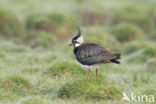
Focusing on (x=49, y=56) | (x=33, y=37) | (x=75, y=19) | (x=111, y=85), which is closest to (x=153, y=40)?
(x=75, y=19)

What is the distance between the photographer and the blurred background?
759 centimetres

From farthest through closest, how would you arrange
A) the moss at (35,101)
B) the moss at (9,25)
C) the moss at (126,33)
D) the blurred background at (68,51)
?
the moss at (126,33) → the moss at (9,25) → the blurred background at (68,51) → the moss at (35,101)

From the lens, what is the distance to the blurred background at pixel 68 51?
299 inches

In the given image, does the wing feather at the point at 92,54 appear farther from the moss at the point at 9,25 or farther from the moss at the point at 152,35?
the moss at the point at 152,35

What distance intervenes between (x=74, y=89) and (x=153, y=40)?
28.3 ft

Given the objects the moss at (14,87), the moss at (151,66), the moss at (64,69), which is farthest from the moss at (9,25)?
the moss at (14,87)

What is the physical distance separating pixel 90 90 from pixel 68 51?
15.5 ft

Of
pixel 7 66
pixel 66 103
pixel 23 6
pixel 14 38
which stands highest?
pixel 23 6

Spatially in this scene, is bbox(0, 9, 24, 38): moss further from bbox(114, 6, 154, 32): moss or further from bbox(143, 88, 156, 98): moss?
bbox(143, 88, 156, 98): moss

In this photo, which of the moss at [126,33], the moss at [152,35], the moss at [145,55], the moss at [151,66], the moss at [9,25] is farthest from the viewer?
the moss at [152,35]

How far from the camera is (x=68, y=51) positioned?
12117 mm

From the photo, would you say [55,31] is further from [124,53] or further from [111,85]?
[111,85]

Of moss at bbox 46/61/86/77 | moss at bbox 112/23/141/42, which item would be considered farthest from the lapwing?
moss at bbox 112/23/141/42

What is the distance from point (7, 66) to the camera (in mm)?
9984
